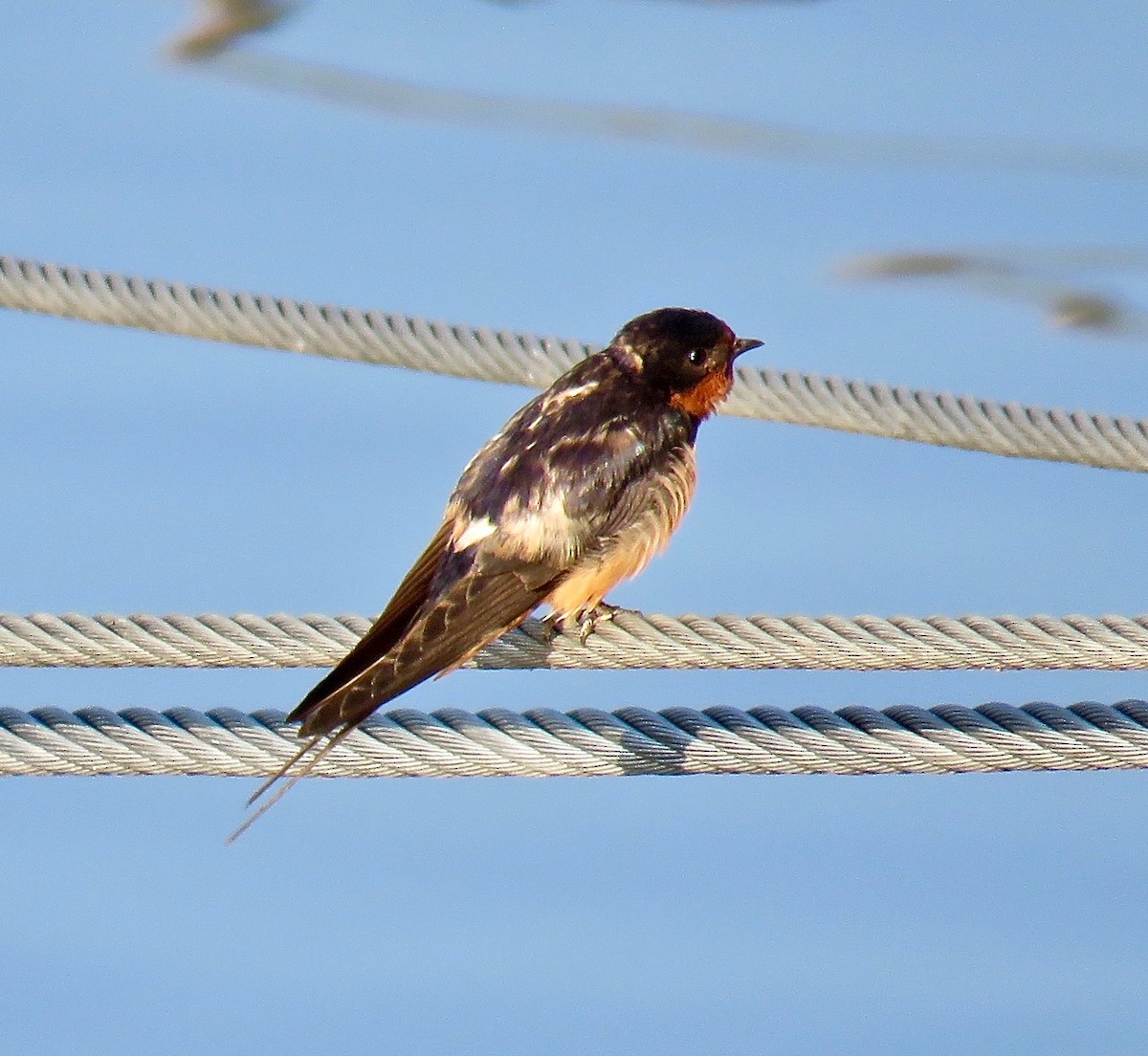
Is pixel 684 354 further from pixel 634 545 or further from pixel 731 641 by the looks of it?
pixel 731 641

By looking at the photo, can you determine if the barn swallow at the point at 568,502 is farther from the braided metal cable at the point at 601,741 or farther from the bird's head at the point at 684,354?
the braided metal cable at the point at 601,741

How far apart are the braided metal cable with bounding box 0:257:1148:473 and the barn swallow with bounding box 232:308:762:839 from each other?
13.8 inches

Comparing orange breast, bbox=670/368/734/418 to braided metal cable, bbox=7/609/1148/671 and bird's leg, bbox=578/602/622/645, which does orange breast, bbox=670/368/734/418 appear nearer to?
bird's leg, bbox=578/602/622/645

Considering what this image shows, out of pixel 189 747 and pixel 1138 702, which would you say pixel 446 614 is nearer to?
pixel 189 747

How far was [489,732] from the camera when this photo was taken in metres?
2.07

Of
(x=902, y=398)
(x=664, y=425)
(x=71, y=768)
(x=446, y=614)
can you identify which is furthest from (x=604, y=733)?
(x=902, y=398)

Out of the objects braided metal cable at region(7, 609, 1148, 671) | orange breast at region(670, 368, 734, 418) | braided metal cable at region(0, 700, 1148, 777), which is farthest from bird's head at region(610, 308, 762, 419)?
braided metal cable at region(0, 700, 1148, 777)

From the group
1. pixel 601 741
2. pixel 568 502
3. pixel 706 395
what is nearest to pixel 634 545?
pixel 568 502

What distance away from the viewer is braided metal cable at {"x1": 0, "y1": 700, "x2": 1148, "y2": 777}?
2.08 metres

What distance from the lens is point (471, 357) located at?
372cm

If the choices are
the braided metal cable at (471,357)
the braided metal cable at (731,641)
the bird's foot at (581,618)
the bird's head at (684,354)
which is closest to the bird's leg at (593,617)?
the bird's foot at (581,618)

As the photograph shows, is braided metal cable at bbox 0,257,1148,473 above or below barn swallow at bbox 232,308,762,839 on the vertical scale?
above

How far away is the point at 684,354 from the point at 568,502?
0.63m

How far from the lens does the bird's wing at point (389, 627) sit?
7.00ft
